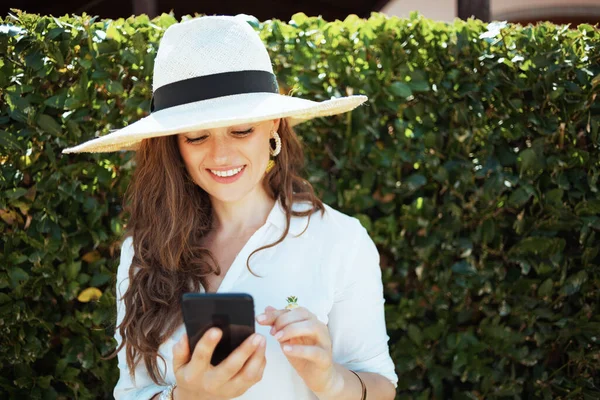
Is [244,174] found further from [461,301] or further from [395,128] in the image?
[461,301]

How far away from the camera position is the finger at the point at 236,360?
1.57m

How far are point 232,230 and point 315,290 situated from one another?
349mm

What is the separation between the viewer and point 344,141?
122 inches

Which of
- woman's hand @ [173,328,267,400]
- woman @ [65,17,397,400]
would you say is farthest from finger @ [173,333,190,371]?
woman @ [65,17,397,400]

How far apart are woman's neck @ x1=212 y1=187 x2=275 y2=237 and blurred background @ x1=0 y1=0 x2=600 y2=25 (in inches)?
229

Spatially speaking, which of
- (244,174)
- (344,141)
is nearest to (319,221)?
(244,174)

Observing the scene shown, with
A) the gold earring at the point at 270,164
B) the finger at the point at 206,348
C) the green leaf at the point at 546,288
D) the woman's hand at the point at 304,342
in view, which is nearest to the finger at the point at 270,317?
the woman's hand at the point at 304,342

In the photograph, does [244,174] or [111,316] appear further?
[111,316]

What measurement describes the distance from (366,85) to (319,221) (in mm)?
1109

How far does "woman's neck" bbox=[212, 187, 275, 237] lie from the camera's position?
217 cm

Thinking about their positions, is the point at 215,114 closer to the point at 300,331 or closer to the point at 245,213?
the point at 245,213

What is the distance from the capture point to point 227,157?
1906mm

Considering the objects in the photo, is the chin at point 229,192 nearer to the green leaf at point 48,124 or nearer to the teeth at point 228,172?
the teeth at point 228,172

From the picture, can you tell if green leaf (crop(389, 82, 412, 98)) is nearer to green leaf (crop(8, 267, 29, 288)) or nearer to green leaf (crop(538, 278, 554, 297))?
green leaf (crop(538, 278, 554, 297))
